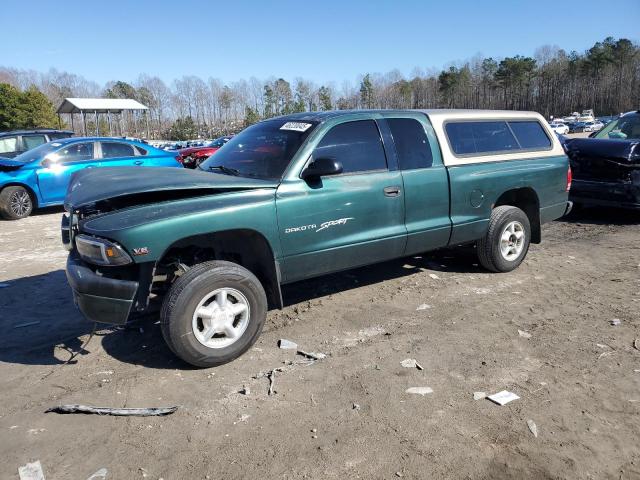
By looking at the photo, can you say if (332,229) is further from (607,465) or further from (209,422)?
(607,465)

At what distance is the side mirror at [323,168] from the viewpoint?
13.1 feet

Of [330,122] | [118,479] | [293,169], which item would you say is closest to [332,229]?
[293,169]

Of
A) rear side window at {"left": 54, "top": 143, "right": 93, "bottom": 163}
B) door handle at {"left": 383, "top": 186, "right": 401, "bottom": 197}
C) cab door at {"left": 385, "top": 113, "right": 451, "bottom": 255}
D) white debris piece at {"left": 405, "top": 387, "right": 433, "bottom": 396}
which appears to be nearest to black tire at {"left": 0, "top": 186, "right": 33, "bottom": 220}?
rear side window at {"left": 54, "top": 143, "right": 93, "bottom": 163}

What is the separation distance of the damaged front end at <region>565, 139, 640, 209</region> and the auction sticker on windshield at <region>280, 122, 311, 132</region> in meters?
6.00

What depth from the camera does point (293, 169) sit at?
13.6 ft

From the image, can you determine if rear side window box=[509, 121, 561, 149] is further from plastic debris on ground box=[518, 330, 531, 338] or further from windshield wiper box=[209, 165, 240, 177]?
windshield wiper box=[209, 165, 240, 177]

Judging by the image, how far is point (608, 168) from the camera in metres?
8.12

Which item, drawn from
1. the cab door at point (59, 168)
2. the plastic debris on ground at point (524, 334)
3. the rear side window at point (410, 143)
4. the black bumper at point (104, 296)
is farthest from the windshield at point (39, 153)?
the plastic debris on ground at point (524, 334)

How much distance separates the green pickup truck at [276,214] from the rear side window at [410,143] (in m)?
0.01

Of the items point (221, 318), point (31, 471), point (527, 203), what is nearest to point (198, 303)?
point (221, 318)

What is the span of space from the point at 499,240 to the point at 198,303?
3.68 meters

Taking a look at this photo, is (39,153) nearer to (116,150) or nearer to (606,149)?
(116,150)

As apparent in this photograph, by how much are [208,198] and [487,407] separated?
7.93 feet

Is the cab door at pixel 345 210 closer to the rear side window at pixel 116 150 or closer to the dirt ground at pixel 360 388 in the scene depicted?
the dirt ground at pixel 360 388
